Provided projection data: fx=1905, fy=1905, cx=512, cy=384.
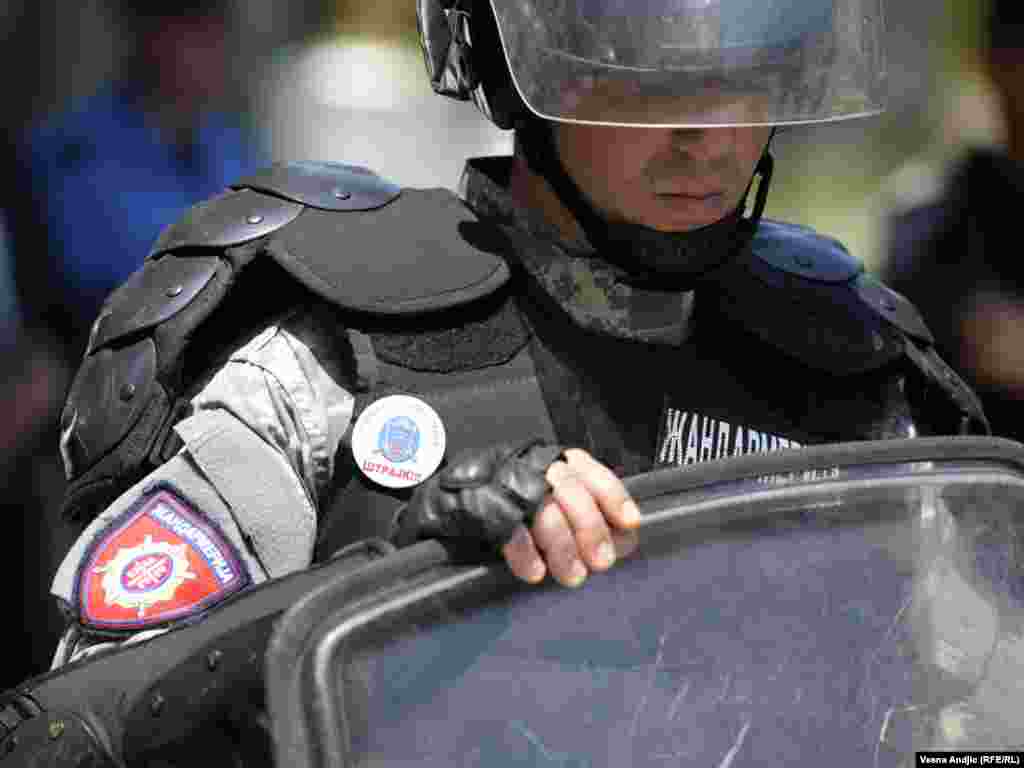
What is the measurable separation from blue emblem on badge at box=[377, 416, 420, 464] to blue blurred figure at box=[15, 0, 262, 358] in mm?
1204

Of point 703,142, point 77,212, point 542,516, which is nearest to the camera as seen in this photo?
point 542,516

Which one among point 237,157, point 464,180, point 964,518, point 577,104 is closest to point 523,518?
point 964,518

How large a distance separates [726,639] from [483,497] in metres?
0.21

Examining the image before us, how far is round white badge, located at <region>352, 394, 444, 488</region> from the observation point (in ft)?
6.29

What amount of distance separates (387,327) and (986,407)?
1.55 m

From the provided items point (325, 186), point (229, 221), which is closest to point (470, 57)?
point (325, 186)

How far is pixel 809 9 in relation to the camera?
6.46ft

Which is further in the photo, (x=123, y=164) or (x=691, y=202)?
(x=123, y=164)

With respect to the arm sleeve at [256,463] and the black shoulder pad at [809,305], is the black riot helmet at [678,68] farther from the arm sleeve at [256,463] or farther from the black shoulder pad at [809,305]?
the arm sleeve at [256,463]

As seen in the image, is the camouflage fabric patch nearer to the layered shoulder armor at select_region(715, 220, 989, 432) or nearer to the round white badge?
the layered shoulder armor at select_region(715, 220, 989, 432)

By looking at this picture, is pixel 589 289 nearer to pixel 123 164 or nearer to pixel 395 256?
pixel 395 256

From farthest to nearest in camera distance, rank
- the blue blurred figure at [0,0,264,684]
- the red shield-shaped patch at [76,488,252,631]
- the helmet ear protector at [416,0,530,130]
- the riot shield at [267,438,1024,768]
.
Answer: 1. the blue blurred figure at [0,0,264,684]
2. the helmet ear protector at [416,0,530,130]
3. the red shield-shaped patch at [76,488,252,631]
4. the riot shield at [267,438,1024,768]

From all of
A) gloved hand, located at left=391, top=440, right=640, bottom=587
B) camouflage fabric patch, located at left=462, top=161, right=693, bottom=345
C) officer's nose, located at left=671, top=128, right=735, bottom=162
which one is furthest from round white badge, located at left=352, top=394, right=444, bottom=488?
gloved hand, located at left=391, top=440, right=640, bottom=587

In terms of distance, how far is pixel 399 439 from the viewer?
75.9 inches
